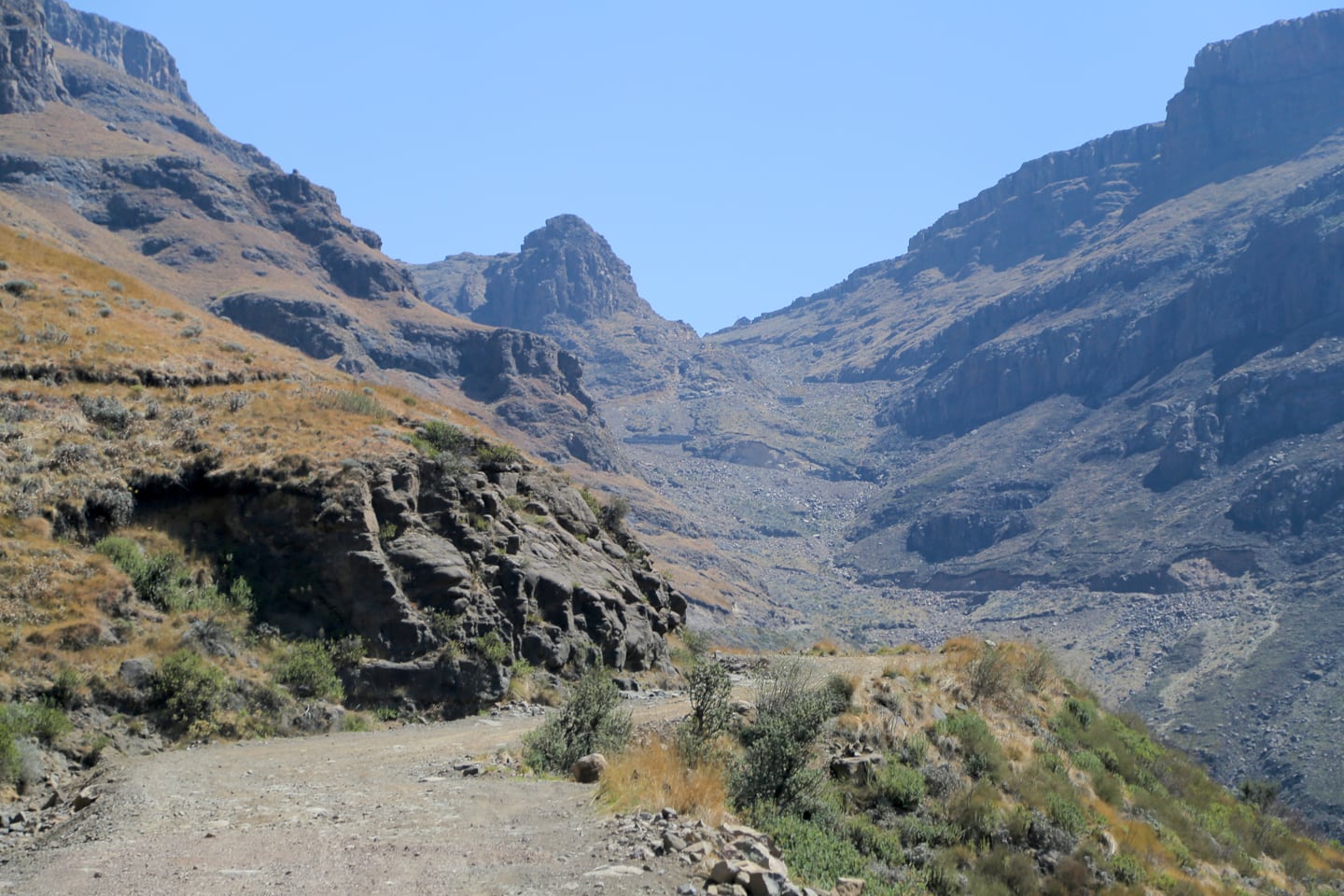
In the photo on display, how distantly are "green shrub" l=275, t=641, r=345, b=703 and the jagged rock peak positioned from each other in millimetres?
177316

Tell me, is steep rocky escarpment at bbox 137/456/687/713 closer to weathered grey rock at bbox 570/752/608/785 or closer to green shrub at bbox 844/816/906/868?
weathered grey rock at bbox 570/752/608/785

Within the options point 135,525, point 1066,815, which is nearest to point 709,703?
point 1066,815

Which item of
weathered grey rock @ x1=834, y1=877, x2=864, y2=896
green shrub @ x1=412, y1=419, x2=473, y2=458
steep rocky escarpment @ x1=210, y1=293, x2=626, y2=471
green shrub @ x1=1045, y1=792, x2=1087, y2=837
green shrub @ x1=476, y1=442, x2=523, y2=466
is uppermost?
steep rocky escarpment @ x1=210, y1=293, x2=626, y2=471

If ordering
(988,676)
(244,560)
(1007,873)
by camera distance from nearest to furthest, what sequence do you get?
(1007,873)
(244,560)
(988,676)

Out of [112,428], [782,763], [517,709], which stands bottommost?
[517,709]

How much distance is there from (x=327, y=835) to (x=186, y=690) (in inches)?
263

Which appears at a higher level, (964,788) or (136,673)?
(136,673)

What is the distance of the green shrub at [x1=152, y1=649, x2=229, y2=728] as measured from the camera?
50.1 ft

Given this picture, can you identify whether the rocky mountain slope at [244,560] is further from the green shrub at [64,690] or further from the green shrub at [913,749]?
the green shrub at [913,749]

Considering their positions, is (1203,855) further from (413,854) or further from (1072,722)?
(413,854)

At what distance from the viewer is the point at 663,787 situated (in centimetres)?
1073

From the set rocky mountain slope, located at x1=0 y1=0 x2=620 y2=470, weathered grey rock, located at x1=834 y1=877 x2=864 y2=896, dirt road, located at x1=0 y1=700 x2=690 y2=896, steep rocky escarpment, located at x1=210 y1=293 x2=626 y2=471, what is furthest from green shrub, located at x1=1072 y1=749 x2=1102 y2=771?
steep rocky escarpment, located at x1=210 y1=293 x2=626 y2=471

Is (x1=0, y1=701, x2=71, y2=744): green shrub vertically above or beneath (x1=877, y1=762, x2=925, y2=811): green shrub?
above

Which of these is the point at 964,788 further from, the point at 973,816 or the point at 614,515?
the point at 614,515
